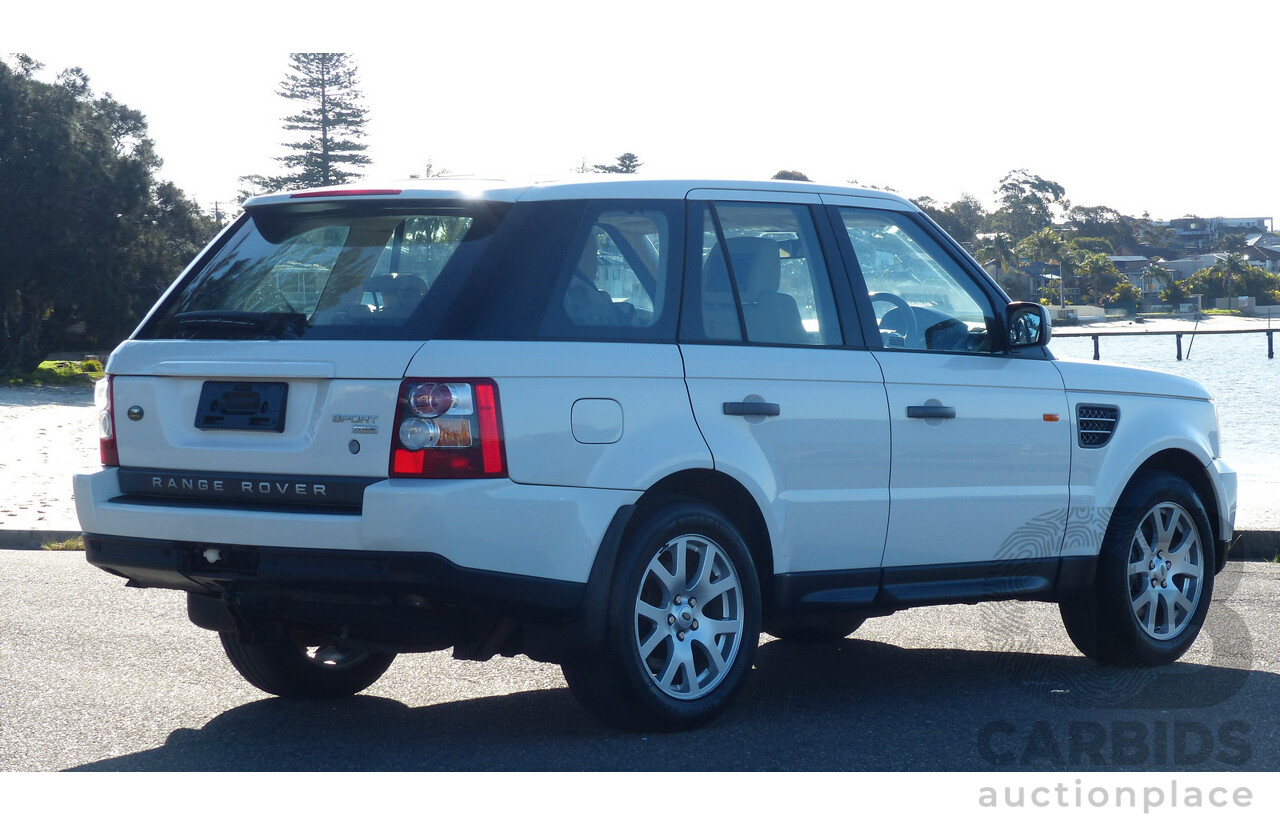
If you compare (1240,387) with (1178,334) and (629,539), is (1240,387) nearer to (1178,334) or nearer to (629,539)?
(1178,334)

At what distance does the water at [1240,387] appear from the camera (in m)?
13.3

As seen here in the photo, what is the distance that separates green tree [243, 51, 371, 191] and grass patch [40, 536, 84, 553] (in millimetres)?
64760

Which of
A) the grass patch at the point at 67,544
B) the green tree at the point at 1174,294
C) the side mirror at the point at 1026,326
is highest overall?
the side mirror at the point at 1026,326

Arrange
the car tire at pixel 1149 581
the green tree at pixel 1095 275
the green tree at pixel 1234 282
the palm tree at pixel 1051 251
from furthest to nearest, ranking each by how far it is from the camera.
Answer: the green tree at pixel 1234 282
the green tree at pixel 1095 275
the palm tree at pixel 1051 251
the car tire at pixel 1149 581

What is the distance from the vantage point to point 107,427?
17.7 feet

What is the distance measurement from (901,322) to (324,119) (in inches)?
2837

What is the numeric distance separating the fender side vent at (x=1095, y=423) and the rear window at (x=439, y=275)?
2102 mm

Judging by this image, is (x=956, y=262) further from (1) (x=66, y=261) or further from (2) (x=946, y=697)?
(1) (x=66, y=261)

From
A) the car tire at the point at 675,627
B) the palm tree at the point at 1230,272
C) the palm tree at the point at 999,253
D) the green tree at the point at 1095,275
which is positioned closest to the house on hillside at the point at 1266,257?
the palm tree at the point at 1230,272

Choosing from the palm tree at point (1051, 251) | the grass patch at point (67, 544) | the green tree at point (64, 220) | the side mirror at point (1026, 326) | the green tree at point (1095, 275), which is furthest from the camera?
the green tree at point (1095, 275)

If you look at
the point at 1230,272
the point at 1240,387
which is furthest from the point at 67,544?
the point at 1230,272

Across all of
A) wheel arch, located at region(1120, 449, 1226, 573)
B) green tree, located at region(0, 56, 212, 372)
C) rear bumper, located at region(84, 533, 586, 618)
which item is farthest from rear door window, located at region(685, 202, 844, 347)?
green tree, located at region(0, 56, 212, 372)

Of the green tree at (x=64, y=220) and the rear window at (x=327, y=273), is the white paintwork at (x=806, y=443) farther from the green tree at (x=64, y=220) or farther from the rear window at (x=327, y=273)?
the green tree at (x=64, y=220)

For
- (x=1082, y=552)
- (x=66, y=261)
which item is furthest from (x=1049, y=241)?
(x=1082, y=552)
